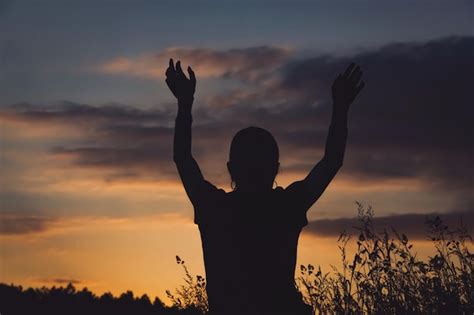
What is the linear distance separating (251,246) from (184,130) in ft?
3.30

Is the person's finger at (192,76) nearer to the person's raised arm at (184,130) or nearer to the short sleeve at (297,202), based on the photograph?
the person's raised arm at (184,130)

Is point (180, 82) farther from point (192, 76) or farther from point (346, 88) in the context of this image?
point (346, 88)

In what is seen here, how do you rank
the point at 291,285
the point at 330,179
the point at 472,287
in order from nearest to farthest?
the point at 291,285 < the point at 330,179 < the point at 472,287

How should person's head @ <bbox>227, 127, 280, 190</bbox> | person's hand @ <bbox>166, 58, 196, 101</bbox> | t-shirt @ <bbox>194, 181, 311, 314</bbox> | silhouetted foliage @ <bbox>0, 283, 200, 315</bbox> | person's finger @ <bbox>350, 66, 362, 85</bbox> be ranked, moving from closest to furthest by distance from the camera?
t-shirt @ <bbox>194, 181, 311, 314</bbox>, person's head @ <bbox>227, 127, 280, 190</bbox>, person's hand @ <bbox>166, 58, 196, 101</bbox>, person's finger @ <bbox>350, 66, 362, 85</bbox>, silhouetted foliage @ <bbox>0, 283, 200, 315</bbox>

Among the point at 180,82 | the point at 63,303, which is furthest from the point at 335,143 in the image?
the point at 63,303

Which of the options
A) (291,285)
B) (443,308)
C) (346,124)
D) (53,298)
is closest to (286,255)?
(291,285)

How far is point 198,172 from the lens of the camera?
482cm

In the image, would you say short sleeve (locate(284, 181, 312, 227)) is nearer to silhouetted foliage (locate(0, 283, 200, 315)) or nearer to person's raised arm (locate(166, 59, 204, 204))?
person's raised arm (locate(166, 59, 204, 204))

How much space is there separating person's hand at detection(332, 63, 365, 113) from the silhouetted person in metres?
0.56

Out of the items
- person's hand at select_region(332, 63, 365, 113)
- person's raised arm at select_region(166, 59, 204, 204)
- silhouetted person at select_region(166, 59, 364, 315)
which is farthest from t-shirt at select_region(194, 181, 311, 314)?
person's hand at select_region(332, 63, 365, 113)

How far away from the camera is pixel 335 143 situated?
4.97 m

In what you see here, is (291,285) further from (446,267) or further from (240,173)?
(446,267)

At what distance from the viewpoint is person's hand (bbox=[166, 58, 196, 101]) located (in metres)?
5.15

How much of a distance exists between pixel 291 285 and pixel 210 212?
0.67m
